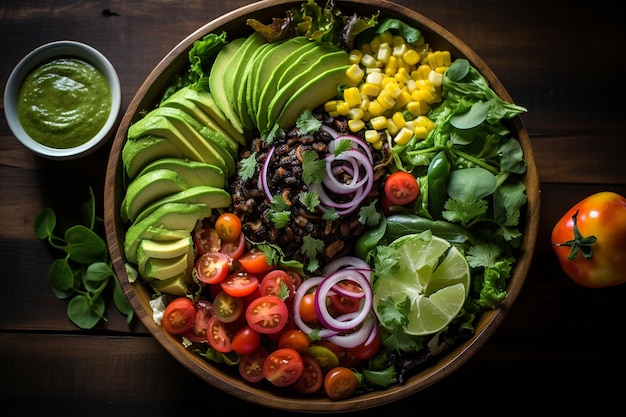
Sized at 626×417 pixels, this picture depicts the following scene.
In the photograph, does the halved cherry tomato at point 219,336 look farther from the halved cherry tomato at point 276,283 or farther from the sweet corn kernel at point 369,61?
the sweet corn kernel at point 369,61

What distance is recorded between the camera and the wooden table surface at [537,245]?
3.69 metres

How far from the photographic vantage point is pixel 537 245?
12.3 feet

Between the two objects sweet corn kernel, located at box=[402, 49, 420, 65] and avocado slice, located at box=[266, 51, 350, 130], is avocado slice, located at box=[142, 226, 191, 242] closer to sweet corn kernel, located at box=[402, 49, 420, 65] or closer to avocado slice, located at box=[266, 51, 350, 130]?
avocado slice, located at box=[266, 51, 350, 130]

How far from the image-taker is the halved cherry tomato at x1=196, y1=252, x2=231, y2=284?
325 centimetres

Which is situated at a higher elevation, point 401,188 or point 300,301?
point 401,188

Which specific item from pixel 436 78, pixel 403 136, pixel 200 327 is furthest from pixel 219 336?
pixel 436 78

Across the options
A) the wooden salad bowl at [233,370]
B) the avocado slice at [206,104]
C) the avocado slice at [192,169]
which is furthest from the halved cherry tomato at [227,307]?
the avocado slice at [206,104]

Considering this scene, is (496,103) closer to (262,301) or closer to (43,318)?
(262,301)

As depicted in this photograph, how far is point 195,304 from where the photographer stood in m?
3.38

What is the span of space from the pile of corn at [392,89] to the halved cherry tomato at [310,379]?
1203 millimetres

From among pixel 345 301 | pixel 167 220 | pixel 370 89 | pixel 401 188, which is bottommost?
pixel 345 301

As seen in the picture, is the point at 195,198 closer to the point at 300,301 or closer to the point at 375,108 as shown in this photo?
the point at 300,301

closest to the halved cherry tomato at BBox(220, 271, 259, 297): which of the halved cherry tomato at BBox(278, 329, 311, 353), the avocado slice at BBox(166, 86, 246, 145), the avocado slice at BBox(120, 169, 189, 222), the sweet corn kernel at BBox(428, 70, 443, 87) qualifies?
the halved cherry tomato at BBox(278, 329, 311, 353)

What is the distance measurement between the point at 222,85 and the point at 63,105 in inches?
36.7
